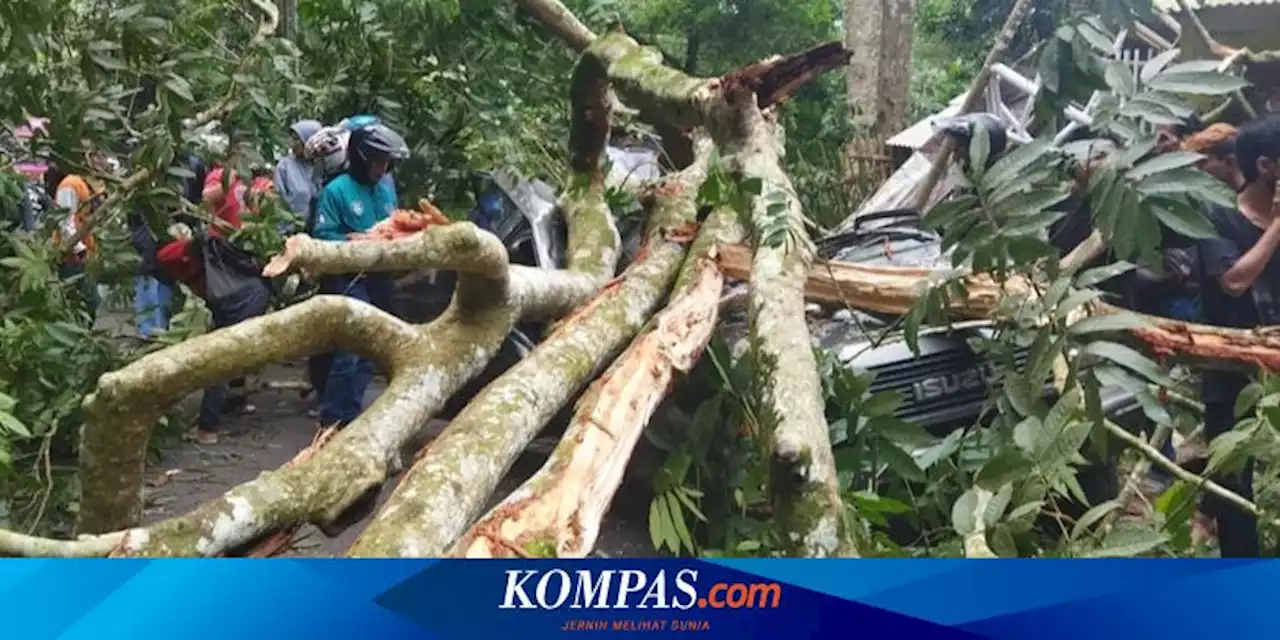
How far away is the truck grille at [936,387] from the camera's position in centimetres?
407

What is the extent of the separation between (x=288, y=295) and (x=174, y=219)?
61cm

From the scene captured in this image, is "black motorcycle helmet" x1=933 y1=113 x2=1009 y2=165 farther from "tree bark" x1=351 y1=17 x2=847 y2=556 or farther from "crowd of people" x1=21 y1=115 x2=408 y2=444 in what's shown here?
"crowd of people" x1=21 y1=115 x2=408 y2=444

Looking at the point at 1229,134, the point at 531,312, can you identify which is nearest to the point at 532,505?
the point at 531,312

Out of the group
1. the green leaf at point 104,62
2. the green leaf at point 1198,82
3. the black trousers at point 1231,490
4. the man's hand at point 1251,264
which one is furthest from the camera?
the green leaf at point 104,62

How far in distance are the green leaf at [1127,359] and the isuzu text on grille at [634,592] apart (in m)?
1.16

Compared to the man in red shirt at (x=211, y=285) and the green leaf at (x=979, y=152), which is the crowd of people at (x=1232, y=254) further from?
the man in red shirt at (x=211, y=285)

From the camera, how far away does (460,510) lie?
2.83m

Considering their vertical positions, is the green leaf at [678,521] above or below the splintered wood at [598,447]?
below

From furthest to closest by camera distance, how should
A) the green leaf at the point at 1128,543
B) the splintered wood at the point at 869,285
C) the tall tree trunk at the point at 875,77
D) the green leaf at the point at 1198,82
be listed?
1. the tall tree trunk at the point at 875,77
2. the splintered wood at the point at 869,285
3. the green leaf at the point at 1198,82
4. the green leaf at the point at 1128,543

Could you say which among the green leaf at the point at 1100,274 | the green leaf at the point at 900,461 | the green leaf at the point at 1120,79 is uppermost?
the green leaf at the point at 1120,79

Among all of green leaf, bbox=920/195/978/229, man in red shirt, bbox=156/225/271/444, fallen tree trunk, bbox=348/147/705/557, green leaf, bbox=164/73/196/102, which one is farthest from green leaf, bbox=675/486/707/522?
man in red shirt, bbox=156/225/271/444

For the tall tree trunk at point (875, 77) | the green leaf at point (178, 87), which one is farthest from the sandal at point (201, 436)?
the tall tree trunk at point (875, 77)

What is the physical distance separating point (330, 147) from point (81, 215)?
115 centimetres

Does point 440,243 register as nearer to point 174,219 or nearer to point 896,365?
point 896,365
